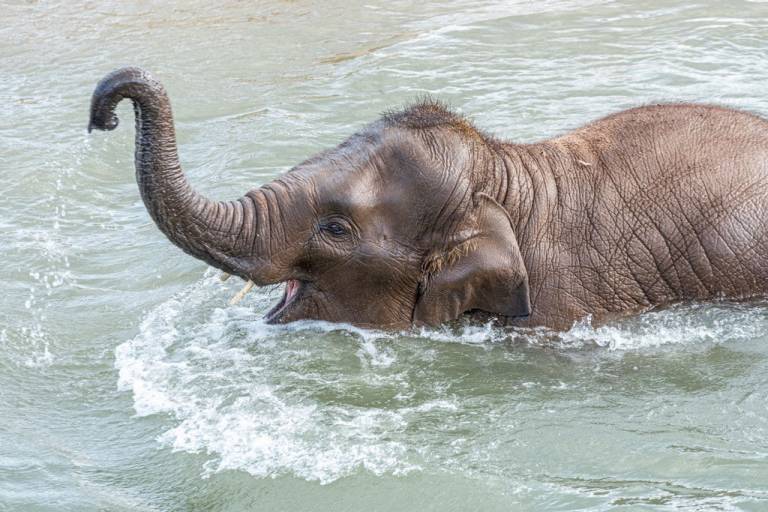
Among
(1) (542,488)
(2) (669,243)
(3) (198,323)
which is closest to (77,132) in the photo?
(3) (198,323)

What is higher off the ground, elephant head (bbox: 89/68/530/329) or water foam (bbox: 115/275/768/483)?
elephant head (bbox: 89/68/530/329)

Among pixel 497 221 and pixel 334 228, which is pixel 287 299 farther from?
pixel 497 221

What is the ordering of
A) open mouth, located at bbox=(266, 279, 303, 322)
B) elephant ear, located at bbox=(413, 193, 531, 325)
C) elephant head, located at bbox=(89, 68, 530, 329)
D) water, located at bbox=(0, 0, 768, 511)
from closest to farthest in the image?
water, located at bbox=(0, 0, 768, 511) → elephant head, located at bbox=(89, 68, 530, 329) → elephant ear, located at bbox=(413, 193, 531, 325) → open mouth, located at bbox=(266, 279, 303, 322)

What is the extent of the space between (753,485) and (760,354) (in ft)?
5.61

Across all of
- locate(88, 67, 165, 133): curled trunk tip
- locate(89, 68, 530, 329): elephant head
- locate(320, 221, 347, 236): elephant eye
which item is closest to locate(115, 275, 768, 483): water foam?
locate(89, 68, 530, 329): elephant head

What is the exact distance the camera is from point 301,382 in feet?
26.0

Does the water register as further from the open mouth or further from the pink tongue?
the pink tongue

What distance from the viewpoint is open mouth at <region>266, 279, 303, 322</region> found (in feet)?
26.5

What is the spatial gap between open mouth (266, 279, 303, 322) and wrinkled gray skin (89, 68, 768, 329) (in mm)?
17

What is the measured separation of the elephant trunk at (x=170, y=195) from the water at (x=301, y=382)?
3.14ft

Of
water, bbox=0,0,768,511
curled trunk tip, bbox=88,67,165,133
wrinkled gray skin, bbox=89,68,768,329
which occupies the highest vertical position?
curled trunk tip, bbox=88,67,165,133

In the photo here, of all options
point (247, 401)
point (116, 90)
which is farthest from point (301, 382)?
point (116, 90)

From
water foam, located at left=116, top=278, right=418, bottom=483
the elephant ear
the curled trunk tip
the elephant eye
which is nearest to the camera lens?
the curled trunk tip

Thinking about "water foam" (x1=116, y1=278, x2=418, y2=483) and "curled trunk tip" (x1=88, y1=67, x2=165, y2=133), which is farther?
"water foam" (x1=116, y1=278, x2=418, y2=483)
